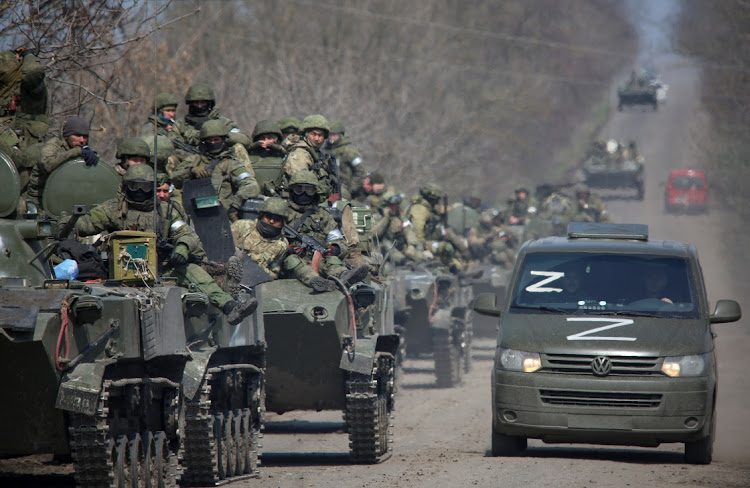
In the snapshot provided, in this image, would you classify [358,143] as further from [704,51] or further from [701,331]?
[701,331]

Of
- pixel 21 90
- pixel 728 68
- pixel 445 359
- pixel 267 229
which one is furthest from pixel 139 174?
pixel 728 68

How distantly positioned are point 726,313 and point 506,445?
219 cm

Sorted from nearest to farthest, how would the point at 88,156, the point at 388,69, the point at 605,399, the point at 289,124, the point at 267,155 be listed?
the point at 88,156 → the point at 605,399 → the point at 267,155 → the point at 289,124 → the point at 388,69

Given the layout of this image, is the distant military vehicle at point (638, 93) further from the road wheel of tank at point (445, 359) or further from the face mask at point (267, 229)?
the face mask at point (267, 229)

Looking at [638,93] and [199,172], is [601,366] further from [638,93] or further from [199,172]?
[638,93]

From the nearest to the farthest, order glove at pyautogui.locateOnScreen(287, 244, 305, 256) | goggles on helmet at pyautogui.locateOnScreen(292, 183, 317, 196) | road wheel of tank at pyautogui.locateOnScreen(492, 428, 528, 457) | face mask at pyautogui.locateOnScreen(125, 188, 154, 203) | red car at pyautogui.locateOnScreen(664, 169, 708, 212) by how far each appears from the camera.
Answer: face mask at pyautogui.locateOnScreen(125, 188, 154, 203) → road wheel of tank at pyautogui.locateOnScreen(492, 428, 528, 457) → glove at pyautogui.locateOnScreen(287, 244, 305, 256) → goggles on helmet at pyautogui.locateOnScreen(292, 183, 317, 196) → red car at pyautogui.locateOnScreen(664, 169, 708, 212)

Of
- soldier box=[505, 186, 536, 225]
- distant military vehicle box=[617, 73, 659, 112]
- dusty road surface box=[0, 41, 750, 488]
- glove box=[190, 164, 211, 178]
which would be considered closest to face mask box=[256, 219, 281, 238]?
glove box=[190, 164, 211, 178]

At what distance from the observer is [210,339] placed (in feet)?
38.4

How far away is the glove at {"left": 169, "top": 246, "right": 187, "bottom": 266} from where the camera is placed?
11.2m

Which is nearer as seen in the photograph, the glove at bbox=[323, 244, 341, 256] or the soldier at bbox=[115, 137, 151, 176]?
the soldier at bbox=[115, 137, 151, 176]

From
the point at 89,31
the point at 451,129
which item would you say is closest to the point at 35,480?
the point at 89,31

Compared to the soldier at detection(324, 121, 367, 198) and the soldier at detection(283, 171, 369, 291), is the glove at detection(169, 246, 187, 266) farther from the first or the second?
the soldier at detection(324, 121, 367, 198)

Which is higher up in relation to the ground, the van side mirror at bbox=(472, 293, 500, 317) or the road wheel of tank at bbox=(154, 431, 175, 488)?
the van side mirror at bbox=(472, 293, 500, 317)

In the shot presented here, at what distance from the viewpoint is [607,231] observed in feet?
43.7
